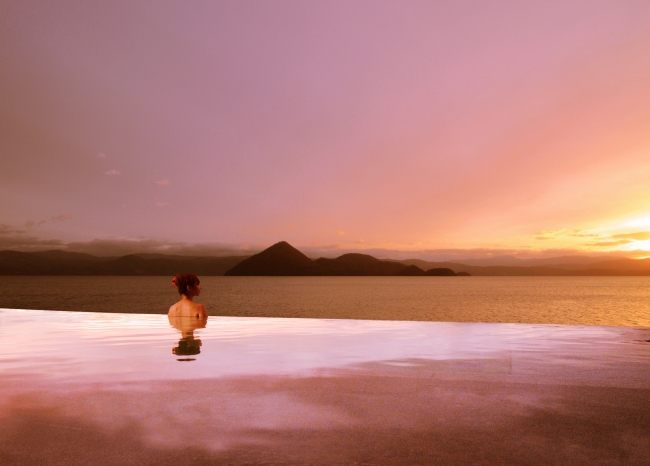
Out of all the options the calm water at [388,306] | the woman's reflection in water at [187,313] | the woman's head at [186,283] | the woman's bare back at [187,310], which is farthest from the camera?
the calm water at [388,306]

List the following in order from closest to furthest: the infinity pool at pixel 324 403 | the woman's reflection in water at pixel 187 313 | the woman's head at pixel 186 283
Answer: the infinity pool at pixel 324 403 < the woman's reflection in water at pixel 187 313 < the woman's head at pixel 186 283

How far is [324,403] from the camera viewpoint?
4.49 metres

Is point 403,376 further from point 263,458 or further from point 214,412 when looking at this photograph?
point 263,458

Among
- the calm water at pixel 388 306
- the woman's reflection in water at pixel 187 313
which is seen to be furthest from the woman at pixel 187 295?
the calm water at pixel 388 306

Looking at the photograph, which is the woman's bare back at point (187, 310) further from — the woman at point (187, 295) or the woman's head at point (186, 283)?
the woman's head at point (186, 283)

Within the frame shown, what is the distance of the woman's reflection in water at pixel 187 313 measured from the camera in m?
11.0

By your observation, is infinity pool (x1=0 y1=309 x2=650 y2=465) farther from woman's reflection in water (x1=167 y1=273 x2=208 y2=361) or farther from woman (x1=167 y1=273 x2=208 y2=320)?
woman (x1=167 y1=273 x2=208 y2=320)

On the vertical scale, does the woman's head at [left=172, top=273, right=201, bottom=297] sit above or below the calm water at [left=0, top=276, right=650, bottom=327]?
above

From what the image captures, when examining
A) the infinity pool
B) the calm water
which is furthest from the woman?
the calm water

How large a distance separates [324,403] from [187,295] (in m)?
10.2

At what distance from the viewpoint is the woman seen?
13.2 metres

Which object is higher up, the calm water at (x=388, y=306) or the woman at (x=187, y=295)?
the woman at (x=187, y=295)

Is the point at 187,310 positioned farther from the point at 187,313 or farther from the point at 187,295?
the point at 187,295

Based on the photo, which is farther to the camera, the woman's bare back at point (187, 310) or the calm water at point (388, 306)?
the calm water at point (388, 306)
